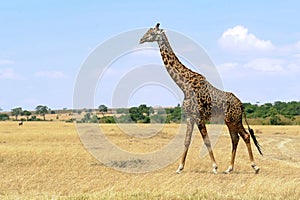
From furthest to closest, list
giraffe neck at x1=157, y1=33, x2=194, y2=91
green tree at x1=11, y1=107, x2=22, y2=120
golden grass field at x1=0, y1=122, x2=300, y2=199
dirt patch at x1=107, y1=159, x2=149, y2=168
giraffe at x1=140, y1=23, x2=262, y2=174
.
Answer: green tree at x1=11, y1=107, x2=22, y2=120, dirt patch at x1=107, y1=159, x2=149, y2=168, giraffe neck at x1=157, y1=33, x2=194, y2=91, giraffe at x1=140, y1=23, x2=262, y2=174, golden grass field at x1=0, y1=122, x2=300, y2=199

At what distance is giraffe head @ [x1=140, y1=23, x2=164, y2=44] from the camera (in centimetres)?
1561

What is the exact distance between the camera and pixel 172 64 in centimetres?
1614

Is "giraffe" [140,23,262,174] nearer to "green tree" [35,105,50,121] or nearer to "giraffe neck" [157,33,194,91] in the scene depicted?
"giraffe neck" [157,33,194,91]

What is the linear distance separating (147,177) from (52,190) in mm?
2972

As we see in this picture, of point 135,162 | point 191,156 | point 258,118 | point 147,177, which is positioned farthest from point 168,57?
point 258,118

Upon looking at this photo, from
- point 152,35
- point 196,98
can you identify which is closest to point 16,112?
point 152,35

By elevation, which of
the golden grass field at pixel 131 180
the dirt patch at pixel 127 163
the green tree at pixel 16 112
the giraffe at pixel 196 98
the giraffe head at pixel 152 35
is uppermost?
the green tree at pixel 16 112

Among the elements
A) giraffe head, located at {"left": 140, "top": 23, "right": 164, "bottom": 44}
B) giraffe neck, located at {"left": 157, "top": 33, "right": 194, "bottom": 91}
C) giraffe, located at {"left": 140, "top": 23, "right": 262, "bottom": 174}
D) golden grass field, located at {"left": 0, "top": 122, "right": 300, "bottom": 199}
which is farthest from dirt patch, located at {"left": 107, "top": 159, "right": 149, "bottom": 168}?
giraffe head, located at {"left": 140, "top": 23, "right": 164, "bottom": 44}

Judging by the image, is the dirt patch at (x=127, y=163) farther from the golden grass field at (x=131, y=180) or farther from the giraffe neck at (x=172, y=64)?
the giraffe neck at (x=172, y=64)

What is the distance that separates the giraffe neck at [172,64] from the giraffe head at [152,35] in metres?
0.15

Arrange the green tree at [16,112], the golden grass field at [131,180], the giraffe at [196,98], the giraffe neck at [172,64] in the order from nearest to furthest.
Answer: the golden grass field at [131,180], the giraffe at [196,98], the giraffe neck at [172,64], the green tree at [16,112]

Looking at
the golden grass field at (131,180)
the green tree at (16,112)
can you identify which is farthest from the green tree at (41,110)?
the golden grass field at (131,180)

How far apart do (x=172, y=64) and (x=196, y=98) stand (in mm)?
1331

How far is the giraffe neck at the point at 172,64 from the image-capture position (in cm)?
1591
